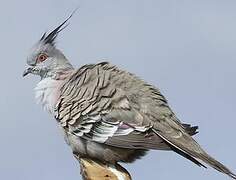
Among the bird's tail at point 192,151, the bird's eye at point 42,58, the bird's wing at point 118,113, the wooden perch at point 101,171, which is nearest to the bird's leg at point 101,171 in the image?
the wooden perch at point 101,171

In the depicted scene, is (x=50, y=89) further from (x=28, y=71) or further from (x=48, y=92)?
(x=28, y=71)

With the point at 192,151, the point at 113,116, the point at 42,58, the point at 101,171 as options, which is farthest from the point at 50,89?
the point at 192,151

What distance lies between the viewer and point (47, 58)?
11938 mm

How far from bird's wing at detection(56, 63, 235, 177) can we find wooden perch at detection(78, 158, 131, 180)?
0.34 metres

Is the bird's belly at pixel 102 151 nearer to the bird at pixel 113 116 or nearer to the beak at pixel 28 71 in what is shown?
the bird at pixel 113 116

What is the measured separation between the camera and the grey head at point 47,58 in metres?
11.8

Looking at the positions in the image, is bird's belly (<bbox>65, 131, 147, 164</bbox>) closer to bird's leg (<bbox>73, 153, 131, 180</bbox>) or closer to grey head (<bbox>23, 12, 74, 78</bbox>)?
bird's leg (<bbox>73, 153, 131, 180</bbox>)

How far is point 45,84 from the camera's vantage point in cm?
1143

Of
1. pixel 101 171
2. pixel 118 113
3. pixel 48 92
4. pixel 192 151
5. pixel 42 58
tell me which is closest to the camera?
pixel 192 151

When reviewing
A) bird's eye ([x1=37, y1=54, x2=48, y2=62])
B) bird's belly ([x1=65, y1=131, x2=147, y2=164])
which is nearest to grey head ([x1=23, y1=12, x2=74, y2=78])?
bird's eye ([x1=37, y1=54, x2=48, y2=62])

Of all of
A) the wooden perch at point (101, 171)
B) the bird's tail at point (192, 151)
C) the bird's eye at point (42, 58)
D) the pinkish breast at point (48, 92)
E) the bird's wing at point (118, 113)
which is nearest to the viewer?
the bird's tail at point (192, 151)

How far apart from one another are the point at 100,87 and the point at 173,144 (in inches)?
56.3

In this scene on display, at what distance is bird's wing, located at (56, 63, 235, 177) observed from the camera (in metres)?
9.81

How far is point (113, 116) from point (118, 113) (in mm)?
92
